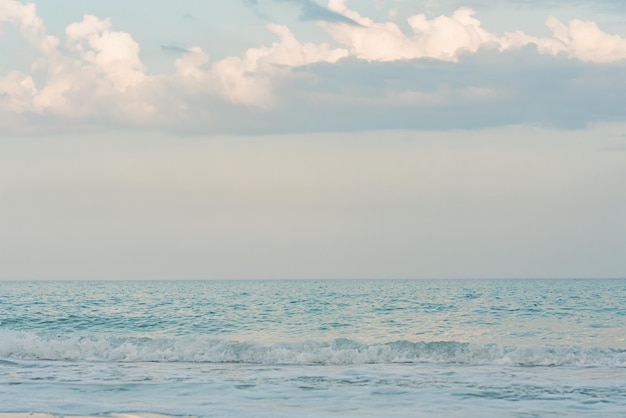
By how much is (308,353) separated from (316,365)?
1167 mm

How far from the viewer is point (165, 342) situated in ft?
74.7

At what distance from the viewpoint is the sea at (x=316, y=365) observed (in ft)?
42.8

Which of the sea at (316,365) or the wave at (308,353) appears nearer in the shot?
the sea at (316,365)

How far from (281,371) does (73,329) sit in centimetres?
1424

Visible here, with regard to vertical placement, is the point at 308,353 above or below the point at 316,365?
above

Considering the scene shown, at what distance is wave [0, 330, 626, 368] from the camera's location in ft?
66.2

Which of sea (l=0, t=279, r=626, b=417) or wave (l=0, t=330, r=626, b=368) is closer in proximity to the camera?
sea (l=0, t=279, r=626, b=417)

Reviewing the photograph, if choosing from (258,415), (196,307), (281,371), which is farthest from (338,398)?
(196,307)

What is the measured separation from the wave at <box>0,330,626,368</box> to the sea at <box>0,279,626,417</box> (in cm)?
5

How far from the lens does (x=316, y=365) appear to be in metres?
19.8

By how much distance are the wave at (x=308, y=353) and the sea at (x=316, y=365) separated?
2.0 inches

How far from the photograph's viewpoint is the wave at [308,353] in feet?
66.2

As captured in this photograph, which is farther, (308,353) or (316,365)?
(308,353)

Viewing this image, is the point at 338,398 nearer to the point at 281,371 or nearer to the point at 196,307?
the point at 281,371
